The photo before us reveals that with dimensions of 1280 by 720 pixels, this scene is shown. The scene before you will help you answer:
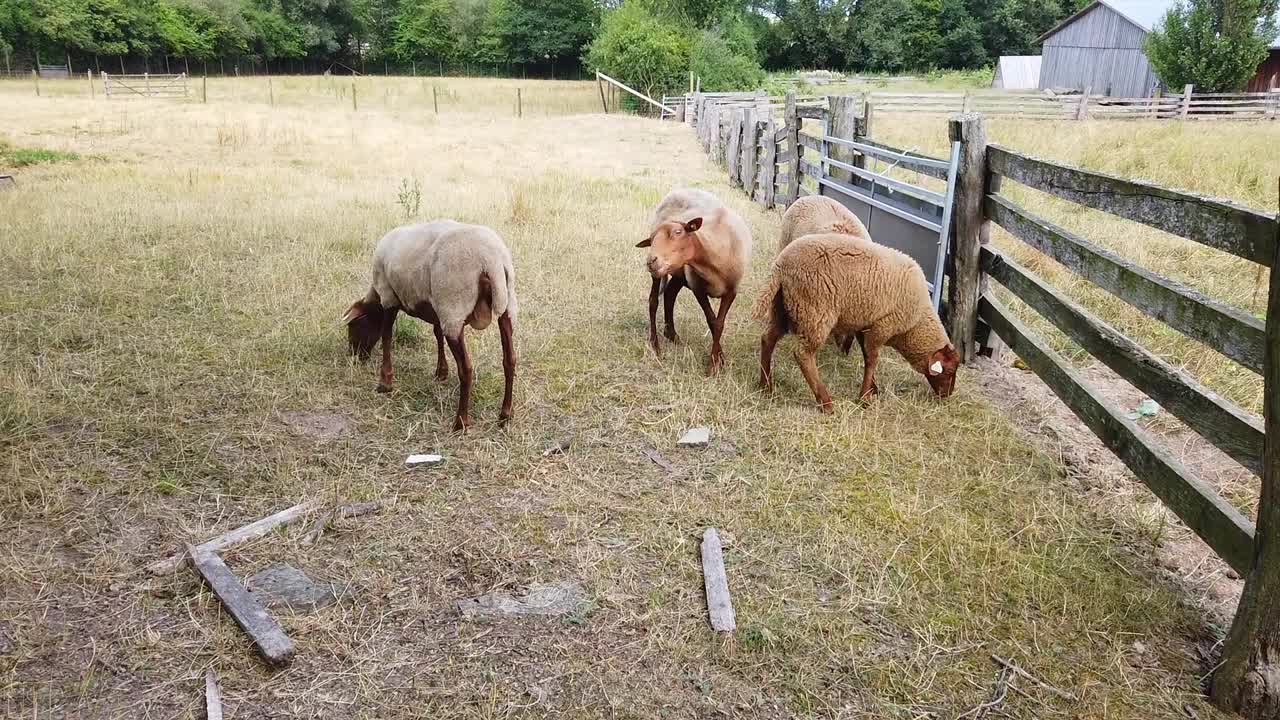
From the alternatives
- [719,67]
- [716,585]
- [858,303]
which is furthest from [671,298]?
[719,67]

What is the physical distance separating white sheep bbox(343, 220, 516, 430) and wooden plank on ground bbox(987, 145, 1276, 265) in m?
3.29

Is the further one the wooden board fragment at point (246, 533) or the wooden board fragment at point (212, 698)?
the wooden board fragment at point (246, 533)

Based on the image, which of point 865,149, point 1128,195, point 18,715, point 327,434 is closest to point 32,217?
point 327,434

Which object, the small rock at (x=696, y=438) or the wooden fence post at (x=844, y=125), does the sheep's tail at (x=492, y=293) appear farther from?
the wooden fence post at (x=844, y=125)

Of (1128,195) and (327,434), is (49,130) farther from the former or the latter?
(1128,195)

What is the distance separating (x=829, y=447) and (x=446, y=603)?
2402 millimetres

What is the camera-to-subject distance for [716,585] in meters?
3.49

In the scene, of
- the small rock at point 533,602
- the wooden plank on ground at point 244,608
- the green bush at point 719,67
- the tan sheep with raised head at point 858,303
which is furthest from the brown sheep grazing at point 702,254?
the green bush at point 719,67

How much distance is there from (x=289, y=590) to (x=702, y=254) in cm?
350

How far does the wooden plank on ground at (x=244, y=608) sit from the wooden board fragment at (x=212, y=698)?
0.59 feet

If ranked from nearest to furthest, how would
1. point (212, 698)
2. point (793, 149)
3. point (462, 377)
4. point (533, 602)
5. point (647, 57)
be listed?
point (212, 698) → point (533, 602) → point (462, 377) → point (793, 149) → point (647, 57)

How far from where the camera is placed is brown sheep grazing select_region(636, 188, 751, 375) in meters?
5.63

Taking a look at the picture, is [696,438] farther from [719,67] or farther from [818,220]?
[719,67]

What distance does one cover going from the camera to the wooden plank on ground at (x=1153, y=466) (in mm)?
3064
